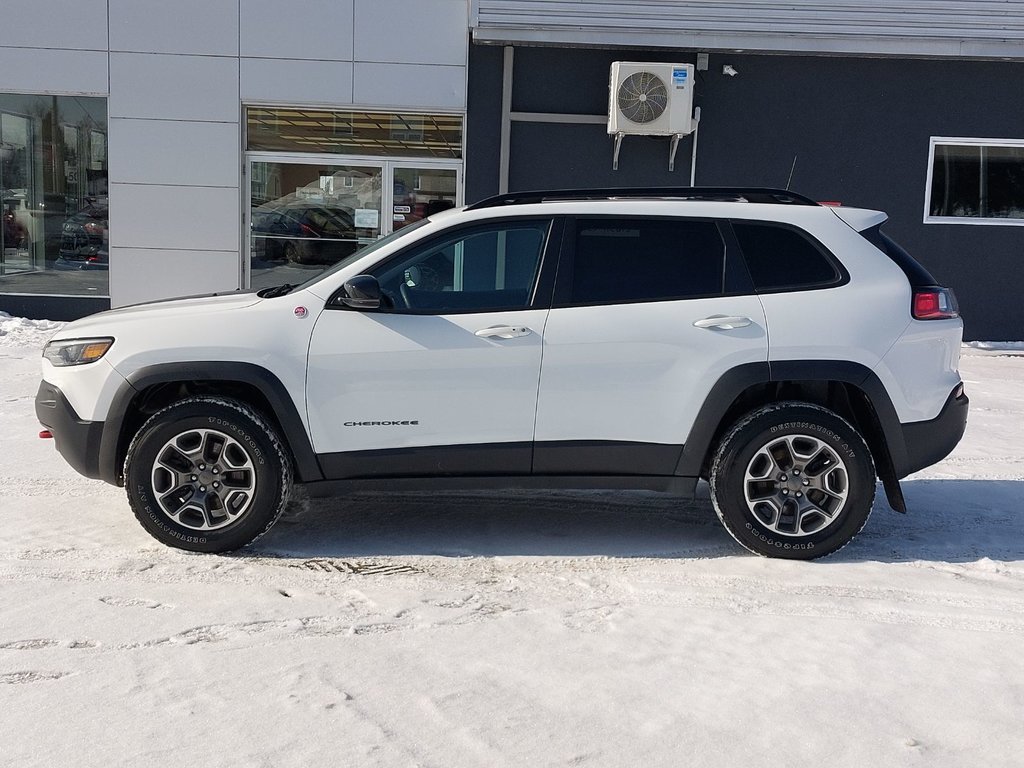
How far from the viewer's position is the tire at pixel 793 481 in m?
4.84

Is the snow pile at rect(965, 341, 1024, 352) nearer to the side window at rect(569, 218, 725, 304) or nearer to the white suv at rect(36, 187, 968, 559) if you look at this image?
the white suv at rect(36, 187, 968, 559)

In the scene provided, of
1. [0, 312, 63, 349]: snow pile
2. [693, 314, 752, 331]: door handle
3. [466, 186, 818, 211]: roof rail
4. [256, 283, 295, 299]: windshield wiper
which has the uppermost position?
[466, 186, 818, 211]: roof rail

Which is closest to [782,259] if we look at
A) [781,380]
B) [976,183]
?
[781,380]

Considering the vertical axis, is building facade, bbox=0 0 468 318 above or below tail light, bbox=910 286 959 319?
above

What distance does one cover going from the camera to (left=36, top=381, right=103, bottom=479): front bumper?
4.86 meters

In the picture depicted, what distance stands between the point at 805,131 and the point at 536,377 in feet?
29.8

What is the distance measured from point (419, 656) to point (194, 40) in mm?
10617

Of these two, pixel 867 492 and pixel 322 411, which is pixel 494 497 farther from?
pixel 867 492

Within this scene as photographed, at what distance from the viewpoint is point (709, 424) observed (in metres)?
4.89

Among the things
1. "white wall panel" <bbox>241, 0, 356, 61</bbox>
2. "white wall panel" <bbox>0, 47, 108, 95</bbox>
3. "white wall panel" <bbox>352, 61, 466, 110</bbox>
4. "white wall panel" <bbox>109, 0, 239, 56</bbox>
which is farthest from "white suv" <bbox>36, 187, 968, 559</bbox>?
"white wall panel" <bbox>0, 47, 108, 95</bbox>

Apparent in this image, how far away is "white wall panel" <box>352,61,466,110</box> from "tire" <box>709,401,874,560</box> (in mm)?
8611

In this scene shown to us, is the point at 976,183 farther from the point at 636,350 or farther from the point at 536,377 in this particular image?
the point at 536,377

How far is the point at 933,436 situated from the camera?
496cm

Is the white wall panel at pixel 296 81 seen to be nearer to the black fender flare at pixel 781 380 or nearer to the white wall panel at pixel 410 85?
the white wall panel at pixel 410 85
